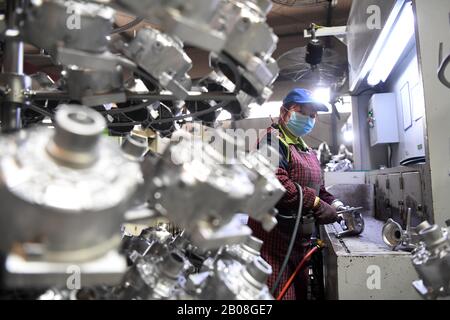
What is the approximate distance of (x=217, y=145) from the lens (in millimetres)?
722

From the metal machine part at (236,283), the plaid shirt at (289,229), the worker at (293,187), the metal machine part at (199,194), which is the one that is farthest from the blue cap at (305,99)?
the metal machine part at (199,194)

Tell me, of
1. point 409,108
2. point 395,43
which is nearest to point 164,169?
point 395,43

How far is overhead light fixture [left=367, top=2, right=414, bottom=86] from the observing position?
1629 mm

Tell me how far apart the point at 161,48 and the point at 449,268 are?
2.73 feet

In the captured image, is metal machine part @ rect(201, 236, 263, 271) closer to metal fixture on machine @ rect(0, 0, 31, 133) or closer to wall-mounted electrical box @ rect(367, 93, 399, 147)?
metal fixture on machine @ rect(0, 0, 31, 133)

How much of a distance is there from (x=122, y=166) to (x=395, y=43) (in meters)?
2.03

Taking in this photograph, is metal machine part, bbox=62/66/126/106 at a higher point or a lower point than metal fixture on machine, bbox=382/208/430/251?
higher

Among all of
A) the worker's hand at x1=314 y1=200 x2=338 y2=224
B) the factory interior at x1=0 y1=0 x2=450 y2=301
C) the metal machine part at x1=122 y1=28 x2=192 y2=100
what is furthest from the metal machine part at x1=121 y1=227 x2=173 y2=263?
the worker's hand at x1=314 y1=200 x2=338 y2=224

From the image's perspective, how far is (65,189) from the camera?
17.2 inches

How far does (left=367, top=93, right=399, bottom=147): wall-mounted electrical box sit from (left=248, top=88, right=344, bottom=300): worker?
1.22 meters

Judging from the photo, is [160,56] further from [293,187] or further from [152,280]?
[293,187]

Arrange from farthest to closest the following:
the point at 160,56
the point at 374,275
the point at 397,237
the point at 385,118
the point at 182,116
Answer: the point at 385,118 < the point at 397,237 < the point at 374,275 < the point at 182,116 < the point at 160,56

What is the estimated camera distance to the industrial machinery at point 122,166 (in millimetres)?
433

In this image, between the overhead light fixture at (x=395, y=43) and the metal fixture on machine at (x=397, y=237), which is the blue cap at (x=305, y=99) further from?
the metal fixture on machine at (x=397, y=237)
